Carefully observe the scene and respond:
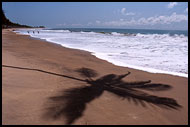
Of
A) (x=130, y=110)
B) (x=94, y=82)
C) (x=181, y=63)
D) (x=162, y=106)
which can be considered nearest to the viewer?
(x=130, y=110)

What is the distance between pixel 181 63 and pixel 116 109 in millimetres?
6414

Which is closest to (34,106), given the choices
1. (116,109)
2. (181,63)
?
(116,109)

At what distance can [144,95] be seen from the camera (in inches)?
200

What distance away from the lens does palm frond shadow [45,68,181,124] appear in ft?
12.9

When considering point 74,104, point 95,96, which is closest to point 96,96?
point 95,96

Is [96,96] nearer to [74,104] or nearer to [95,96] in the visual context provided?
[95,96]

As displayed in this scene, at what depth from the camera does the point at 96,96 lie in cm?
485

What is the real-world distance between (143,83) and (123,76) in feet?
3.09

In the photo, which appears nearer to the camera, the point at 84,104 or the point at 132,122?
the point at 132,122

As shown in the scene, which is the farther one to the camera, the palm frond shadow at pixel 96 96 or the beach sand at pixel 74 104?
the palm frond shadow at pixel 96 96

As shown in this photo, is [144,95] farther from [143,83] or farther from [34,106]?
[34,106]

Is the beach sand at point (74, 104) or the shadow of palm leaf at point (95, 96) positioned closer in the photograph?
the beach sand at point (74, 104)

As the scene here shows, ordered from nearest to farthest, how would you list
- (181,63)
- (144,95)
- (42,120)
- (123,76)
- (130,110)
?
1. (42,120)
2. (130,110)
3. (144,95)
4. (123,76)
5. (181,63)

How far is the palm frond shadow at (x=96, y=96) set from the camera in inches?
155
